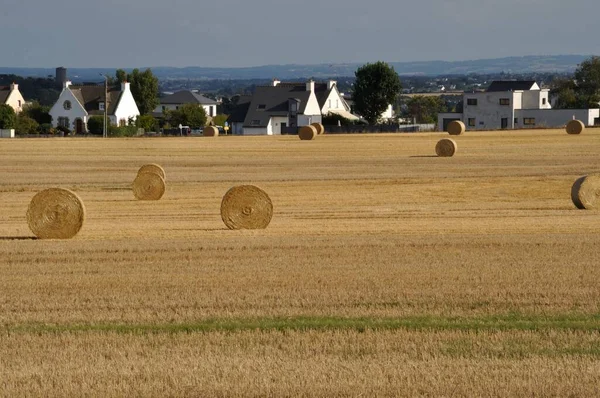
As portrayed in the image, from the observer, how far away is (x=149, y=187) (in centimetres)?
3484

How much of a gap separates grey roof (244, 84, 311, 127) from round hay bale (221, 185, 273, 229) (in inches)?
3851

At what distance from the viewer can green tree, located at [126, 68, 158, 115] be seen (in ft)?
450

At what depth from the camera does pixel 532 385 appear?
10.5 m

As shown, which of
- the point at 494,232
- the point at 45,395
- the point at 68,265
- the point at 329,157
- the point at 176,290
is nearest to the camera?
the point at 45,395

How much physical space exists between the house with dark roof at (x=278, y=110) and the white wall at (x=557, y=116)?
856 inches

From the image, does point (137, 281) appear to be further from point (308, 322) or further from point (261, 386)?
point (261, 386)

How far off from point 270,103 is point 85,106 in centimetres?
2300

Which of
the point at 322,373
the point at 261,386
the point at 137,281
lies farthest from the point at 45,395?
the point at 137,281

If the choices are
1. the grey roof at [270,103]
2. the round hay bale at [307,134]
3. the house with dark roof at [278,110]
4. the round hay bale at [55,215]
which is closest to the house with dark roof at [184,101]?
the house with dark roof at [278,110]

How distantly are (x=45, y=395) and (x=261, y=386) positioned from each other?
206 cm

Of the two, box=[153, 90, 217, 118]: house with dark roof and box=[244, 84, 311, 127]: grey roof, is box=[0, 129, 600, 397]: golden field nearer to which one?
box=[244, 84, 311, 127]: grey roof

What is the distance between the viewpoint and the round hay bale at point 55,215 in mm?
22922

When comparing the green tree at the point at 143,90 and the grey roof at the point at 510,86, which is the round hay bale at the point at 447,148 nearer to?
the grey roof at the point at 510,86

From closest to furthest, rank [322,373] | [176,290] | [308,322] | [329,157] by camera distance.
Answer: [322,373], [308,322], [176,290], [329,157]
